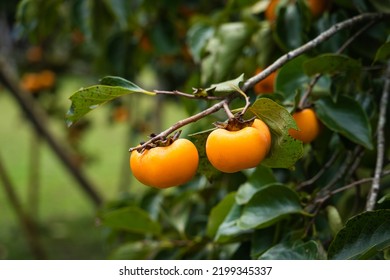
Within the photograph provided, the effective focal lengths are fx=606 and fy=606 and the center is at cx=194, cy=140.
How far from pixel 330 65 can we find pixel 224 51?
0.33m

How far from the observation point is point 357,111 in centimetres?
100

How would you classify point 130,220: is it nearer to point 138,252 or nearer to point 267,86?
point 138,252

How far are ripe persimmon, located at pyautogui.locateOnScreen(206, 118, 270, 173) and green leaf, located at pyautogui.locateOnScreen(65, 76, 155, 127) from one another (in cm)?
13

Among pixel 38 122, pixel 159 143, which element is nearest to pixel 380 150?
pixel 159 143

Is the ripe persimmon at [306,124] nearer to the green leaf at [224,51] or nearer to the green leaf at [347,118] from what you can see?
the green leaf at [347,118]

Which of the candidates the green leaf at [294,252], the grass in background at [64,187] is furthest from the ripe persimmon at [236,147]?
the grass in background at [64,187]

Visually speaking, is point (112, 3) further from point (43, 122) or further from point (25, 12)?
point (43, 122)

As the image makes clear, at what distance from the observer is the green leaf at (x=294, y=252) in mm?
901

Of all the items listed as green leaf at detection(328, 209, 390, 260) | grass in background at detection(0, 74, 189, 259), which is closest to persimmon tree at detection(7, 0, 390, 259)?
green leaf at detection(328, 209, 390, 260)

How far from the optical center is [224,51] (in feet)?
4.17

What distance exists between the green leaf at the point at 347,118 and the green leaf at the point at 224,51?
12.0 inches

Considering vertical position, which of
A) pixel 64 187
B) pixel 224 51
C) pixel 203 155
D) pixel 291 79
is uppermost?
pixel 64 187
